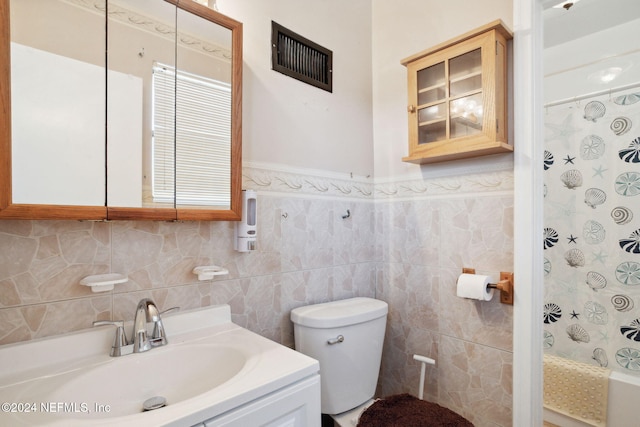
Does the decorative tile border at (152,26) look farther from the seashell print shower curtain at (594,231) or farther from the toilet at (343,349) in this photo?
the seashell print shower curtain at (594,231)

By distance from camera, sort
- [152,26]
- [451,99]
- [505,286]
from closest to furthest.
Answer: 1. [152,26]
2. [505,286]
3. [451,99]

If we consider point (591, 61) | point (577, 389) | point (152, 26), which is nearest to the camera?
point (152, 26)

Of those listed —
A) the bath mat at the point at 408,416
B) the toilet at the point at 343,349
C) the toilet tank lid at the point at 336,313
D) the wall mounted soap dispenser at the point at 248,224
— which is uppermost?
the wall mounted soap dispenser at the point at 248,224

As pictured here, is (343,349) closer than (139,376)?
No

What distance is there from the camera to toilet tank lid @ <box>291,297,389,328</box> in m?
1.31

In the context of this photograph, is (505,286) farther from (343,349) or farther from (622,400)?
(622,400)

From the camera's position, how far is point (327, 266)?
1.61 metres

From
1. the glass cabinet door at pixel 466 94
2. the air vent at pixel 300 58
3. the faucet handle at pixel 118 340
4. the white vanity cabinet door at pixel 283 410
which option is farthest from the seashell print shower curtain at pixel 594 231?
the faucet handle at pixel 118 340

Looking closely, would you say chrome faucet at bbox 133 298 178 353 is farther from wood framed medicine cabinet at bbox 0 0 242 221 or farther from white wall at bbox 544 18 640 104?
white wall at bbox 544 18 640 104

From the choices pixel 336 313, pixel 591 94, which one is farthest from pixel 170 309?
pixel 591 94

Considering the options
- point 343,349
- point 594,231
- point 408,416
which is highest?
point 594,231

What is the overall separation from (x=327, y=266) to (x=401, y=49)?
1198mm

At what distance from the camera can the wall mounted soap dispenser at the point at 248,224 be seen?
1.23m

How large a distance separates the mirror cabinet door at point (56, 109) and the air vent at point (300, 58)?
0.68 m
